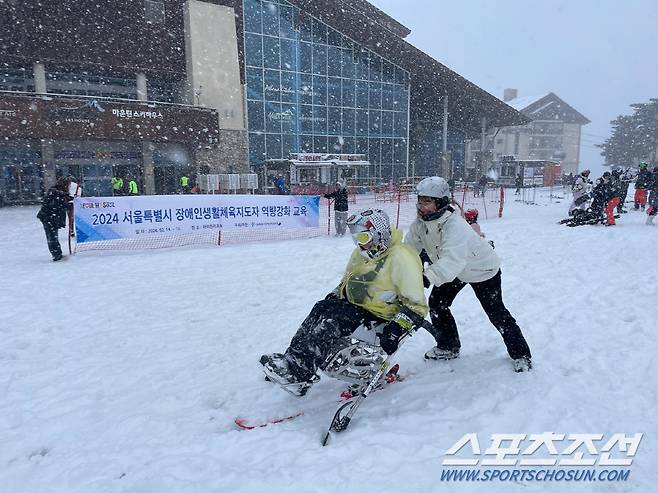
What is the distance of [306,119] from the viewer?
3541 centimetres

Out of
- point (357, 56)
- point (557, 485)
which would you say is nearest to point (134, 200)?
point (557, 485)

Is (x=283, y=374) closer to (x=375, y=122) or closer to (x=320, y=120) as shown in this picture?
(x=320, y=120)

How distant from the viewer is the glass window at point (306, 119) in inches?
1384

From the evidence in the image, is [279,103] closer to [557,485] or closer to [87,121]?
[87,121]

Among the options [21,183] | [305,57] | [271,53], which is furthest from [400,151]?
[21,183]

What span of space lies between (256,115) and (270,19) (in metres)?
7.20

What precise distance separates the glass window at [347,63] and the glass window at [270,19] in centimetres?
595

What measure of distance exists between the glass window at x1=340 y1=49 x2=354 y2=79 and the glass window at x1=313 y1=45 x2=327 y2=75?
1.59 metres

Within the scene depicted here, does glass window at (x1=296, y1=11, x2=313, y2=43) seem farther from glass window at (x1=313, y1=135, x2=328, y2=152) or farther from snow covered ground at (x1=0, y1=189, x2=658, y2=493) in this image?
snow covered ground at (x1=0, y1=189, x2=658, y2=493)

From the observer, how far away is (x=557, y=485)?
290 centimetres

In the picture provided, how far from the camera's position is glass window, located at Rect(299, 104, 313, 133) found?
35156 millimetres

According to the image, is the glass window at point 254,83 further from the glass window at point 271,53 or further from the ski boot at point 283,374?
the ski boot at point 283,374

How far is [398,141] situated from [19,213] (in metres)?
29.3
